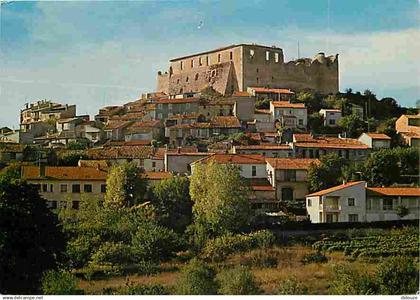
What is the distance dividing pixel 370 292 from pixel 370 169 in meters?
4.32

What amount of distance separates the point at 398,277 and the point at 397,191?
3004 millimetres

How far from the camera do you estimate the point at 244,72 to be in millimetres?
19188

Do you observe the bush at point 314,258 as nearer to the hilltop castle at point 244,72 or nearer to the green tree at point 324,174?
the green tree at point 324,174

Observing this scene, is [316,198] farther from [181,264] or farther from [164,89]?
[164,89]

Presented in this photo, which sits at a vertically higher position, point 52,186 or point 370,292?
point 52,186

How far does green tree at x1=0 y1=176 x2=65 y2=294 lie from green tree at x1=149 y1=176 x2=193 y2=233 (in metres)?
1.68

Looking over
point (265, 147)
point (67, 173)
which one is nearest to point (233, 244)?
point (67, 173)

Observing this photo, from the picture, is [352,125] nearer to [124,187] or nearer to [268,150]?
[268,150]

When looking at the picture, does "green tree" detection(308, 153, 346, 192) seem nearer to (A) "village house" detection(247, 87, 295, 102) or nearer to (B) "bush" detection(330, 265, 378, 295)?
(B) "bush" detection(330, 265, 378, 295)

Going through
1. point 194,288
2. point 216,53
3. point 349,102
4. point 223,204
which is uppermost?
point 216,53

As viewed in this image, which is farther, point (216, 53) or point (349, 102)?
point (216, 53)

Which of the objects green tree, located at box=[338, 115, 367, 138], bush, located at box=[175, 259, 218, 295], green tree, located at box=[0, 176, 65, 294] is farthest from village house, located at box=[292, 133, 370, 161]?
green tree, located at box=[0, 176, 65, 294]

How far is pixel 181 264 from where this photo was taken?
7.79m

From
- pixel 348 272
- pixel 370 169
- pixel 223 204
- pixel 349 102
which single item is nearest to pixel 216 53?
pixel 349 102
